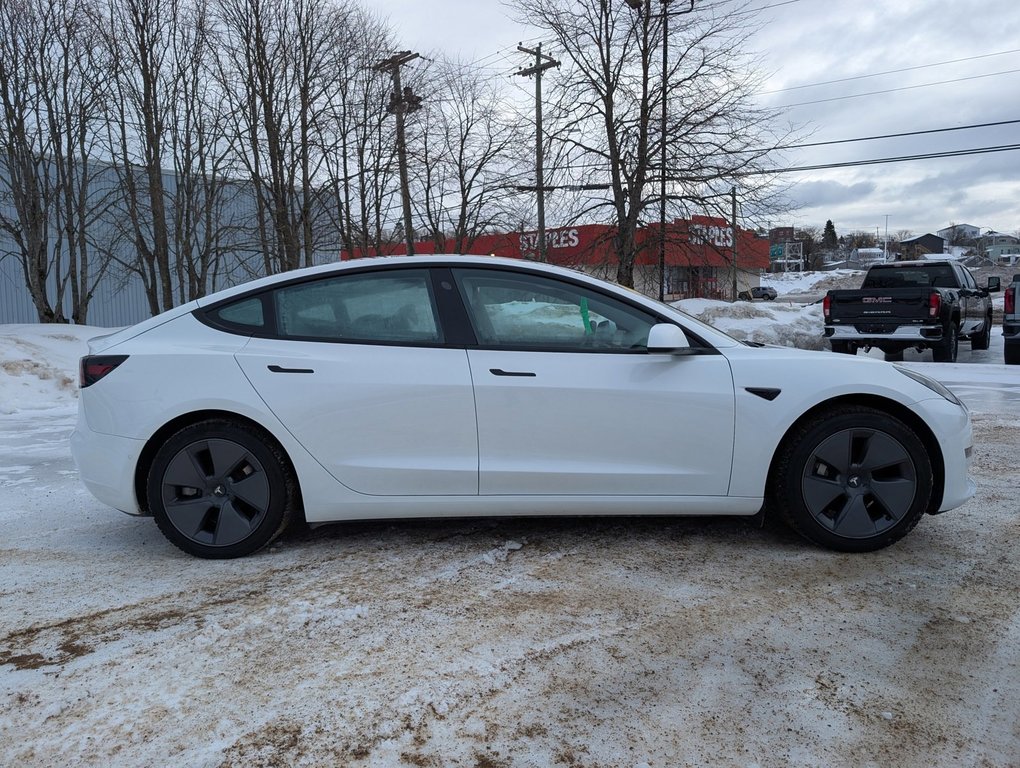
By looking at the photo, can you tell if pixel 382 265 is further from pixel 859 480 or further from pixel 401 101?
pixel 401 101

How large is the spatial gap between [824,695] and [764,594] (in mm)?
809

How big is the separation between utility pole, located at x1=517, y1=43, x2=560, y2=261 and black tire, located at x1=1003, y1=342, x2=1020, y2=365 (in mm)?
10479

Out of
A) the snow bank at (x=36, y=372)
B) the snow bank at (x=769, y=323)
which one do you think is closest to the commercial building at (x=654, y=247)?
the snow bank at (x=769, y=323)

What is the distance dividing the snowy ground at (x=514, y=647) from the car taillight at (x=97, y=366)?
905 millimetres

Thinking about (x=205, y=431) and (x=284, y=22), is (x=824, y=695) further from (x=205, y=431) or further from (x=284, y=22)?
(x=284, y=22)

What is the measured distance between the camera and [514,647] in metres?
2.77

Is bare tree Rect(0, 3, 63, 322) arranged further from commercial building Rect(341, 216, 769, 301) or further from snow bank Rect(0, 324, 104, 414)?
commercial building Rect(341, 216, 769, 301)

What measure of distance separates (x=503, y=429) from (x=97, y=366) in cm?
200

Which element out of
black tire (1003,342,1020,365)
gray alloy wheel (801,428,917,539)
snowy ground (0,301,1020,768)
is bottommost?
snowy ground (0,301,1020,768)

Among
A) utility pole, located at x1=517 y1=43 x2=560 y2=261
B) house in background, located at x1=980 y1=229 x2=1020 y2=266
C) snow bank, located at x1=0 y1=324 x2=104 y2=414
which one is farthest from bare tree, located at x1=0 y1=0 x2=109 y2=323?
house in background, located at x1=980 y1=229 x2=1020 y2=266

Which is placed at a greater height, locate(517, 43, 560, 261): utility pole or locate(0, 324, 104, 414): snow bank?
locate(517, 43, 560, 261): utility pole

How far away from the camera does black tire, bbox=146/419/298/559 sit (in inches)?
143

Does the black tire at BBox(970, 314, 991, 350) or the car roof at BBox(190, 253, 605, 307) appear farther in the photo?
the black tire at BBox(970, 314, 991, 350)

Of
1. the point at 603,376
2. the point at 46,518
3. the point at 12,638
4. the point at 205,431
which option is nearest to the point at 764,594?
the point at 603,376
